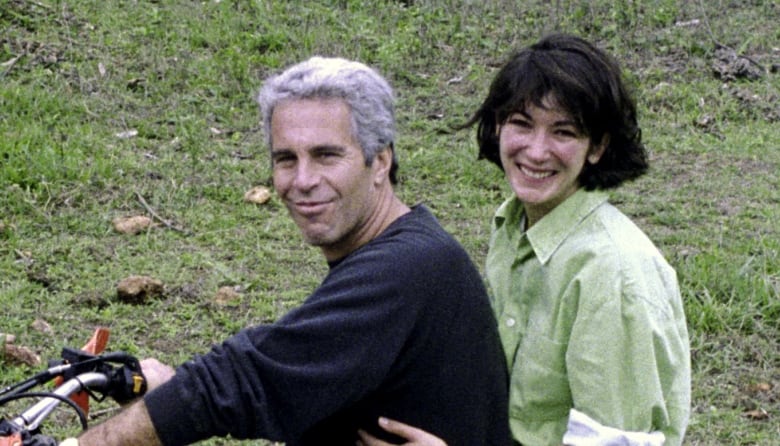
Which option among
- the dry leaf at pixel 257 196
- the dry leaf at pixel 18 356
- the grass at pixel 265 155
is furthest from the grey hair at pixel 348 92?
the dry leaf at pixel 257 196

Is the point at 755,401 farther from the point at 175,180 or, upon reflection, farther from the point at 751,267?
the point at 175,180

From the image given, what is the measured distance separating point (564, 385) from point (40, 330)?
3293mm

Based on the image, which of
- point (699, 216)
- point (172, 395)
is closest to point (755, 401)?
point (699, 216)

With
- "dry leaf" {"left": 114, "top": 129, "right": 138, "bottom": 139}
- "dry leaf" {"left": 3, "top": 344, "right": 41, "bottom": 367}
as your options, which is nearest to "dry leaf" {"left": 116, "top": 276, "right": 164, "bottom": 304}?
"dry leaf" {"left": 3, "top": 344, "right": 41, "bottom": 367}

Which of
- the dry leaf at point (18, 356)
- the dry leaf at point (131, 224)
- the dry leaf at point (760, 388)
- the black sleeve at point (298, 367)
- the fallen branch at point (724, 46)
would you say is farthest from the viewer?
the fallen branch at point (724, 46)

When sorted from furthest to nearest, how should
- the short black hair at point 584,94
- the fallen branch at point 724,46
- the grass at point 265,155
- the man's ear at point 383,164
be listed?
the fallen branch at point 724,46 < the grass at point 265,155 < the short black hair at point 584,94 < the man's ear at point 383,164

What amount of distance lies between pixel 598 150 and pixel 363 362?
1.06 metres

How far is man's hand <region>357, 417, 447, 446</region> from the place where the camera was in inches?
117

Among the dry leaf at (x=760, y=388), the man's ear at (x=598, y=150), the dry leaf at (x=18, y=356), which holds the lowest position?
the dry leaf at (x=760, y=388)

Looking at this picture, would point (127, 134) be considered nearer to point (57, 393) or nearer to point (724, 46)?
point (724, 46)

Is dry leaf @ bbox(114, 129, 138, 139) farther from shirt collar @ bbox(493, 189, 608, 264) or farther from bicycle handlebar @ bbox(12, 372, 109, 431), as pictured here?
bicycle handlebar @ bbox(12, 372, 109, 431)

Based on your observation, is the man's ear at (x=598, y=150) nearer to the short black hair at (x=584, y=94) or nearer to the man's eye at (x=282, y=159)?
the short black hair at (x=584, y=94)

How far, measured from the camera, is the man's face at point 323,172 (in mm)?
3074

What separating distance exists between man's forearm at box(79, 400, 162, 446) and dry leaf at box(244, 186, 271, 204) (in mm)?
A: 4638
